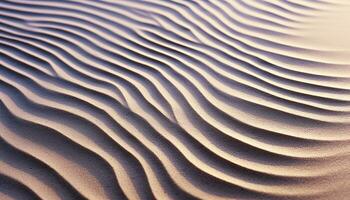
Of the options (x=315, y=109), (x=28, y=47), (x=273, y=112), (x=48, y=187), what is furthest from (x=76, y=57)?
(x=315, y=109)

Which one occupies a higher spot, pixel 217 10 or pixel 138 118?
pixel 217 10

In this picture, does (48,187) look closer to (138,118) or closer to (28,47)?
(138,118)

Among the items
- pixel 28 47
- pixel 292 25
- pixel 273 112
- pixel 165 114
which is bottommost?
pixel 273 112

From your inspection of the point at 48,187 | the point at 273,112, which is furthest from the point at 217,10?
the point at 48,187

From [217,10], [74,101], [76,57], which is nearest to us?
[74,101]

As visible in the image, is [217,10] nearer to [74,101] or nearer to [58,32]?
[58,32]

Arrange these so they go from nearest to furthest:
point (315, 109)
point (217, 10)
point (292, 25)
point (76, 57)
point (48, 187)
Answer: point (48, 187) < point (315, 109) < point (76, 57) < point (292, 25) < point (217, 10)

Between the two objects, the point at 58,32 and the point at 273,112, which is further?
the point at 58,32
